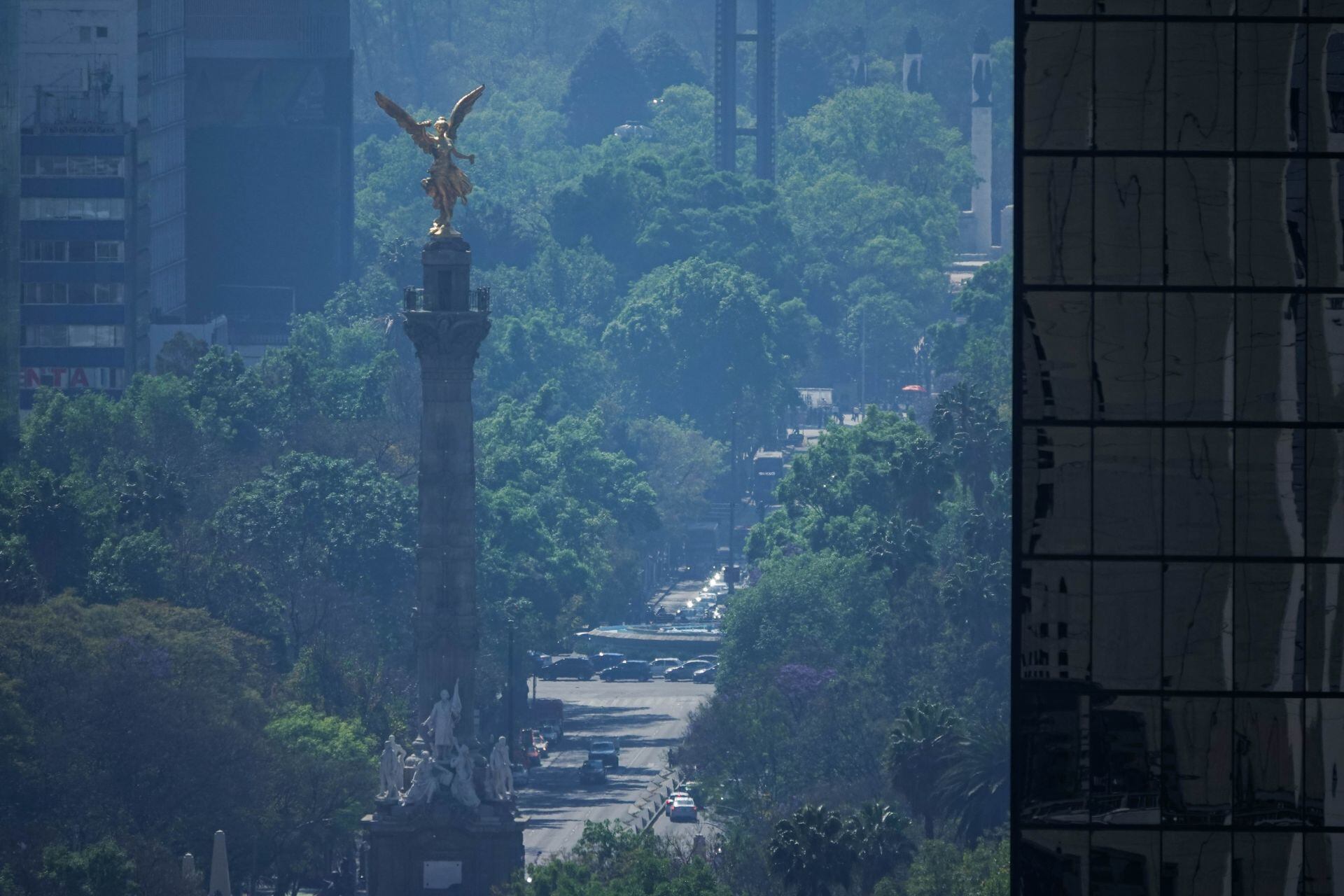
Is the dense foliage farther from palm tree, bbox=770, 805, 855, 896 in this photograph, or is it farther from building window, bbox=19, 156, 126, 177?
building window, bbox=19, 156, 126, 177

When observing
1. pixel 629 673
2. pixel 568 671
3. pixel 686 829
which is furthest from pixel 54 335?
pixel 686 829

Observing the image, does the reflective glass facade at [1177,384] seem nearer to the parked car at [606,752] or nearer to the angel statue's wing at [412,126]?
the angel statue's wing at [412,126]

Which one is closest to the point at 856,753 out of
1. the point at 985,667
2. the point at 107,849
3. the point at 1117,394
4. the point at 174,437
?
the point at 985,667

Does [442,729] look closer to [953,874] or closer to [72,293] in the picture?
[953,874]

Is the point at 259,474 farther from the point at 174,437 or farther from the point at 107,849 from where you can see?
the point at 107,849

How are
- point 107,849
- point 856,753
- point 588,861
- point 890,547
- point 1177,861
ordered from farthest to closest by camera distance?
point 890,547, point 856,753, point 588,861, point 107,849, point 1177,861

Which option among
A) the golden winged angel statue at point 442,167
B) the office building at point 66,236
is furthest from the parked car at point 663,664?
the golden winged angel statue at point 442,167

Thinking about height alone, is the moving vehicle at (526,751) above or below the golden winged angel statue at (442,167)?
below
